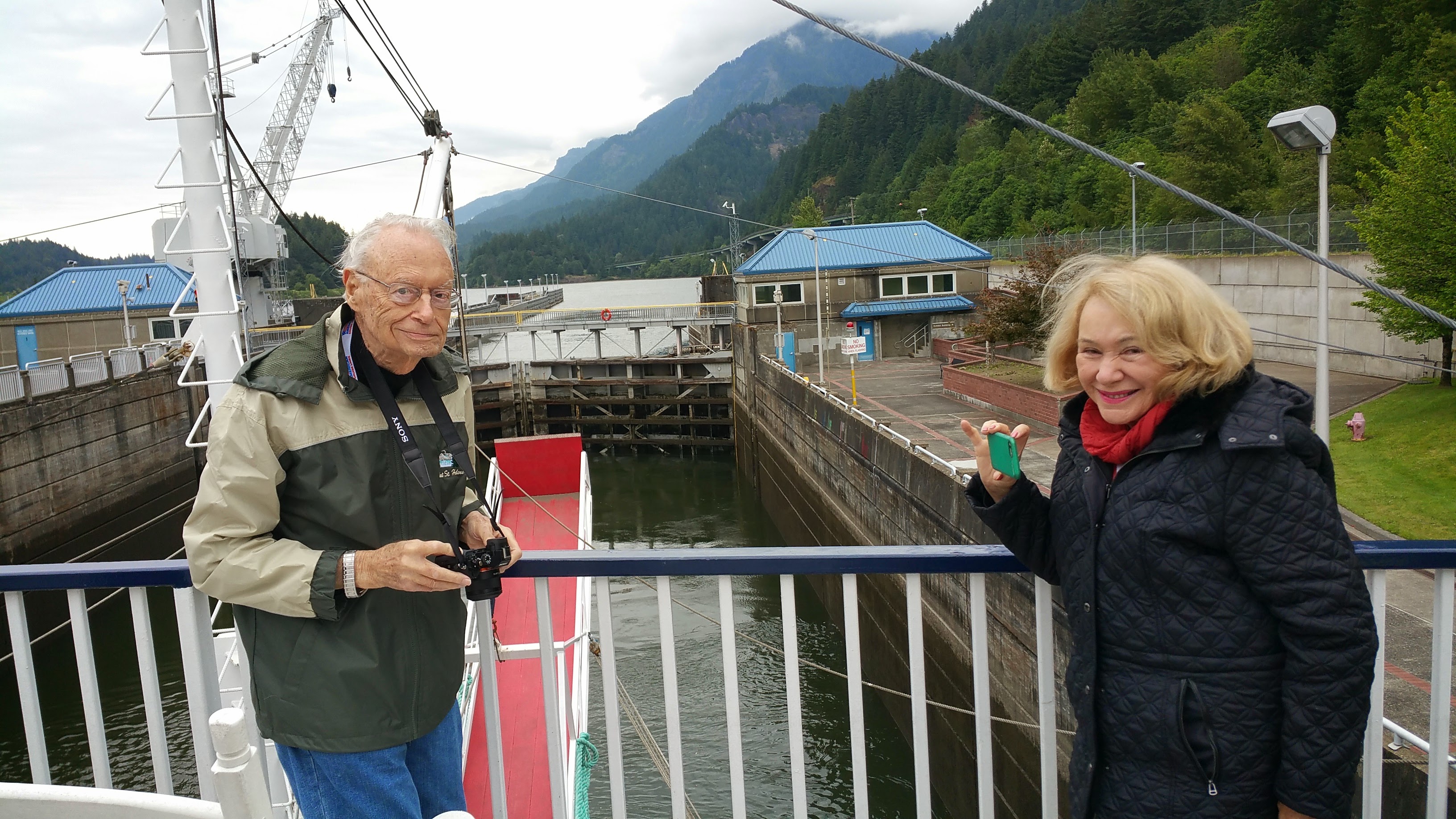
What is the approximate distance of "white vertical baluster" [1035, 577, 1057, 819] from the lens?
2.14m

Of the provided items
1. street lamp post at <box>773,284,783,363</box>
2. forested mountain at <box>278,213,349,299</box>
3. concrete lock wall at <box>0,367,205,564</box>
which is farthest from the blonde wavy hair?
forested mountain at <box>278,213,349,299</box>

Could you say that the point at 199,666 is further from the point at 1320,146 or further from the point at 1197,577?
the point at 1320,146

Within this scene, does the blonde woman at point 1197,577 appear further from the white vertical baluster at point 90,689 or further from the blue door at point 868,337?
the blue door at point 868,337

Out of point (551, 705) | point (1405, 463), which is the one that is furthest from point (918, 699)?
point (1405, 463)

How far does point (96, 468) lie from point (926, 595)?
49.6ft

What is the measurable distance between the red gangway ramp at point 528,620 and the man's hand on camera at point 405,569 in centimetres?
91

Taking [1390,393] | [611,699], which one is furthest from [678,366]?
[611,699]

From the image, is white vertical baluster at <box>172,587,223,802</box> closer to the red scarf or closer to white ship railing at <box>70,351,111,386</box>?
the red scarf

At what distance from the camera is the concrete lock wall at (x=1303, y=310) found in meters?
18.2

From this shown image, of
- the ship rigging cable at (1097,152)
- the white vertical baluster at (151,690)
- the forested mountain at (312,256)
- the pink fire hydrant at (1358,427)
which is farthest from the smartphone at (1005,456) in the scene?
the forested mountain at (312,256)

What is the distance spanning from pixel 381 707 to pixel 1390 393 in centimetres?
1882

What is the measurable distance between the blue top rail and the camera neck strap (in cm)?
30

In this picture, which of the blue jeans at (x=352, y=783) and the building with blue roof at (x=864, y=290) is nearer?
the blue jeans at (x=352, y=783)

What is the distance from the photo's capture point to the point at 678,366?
30875 mm
